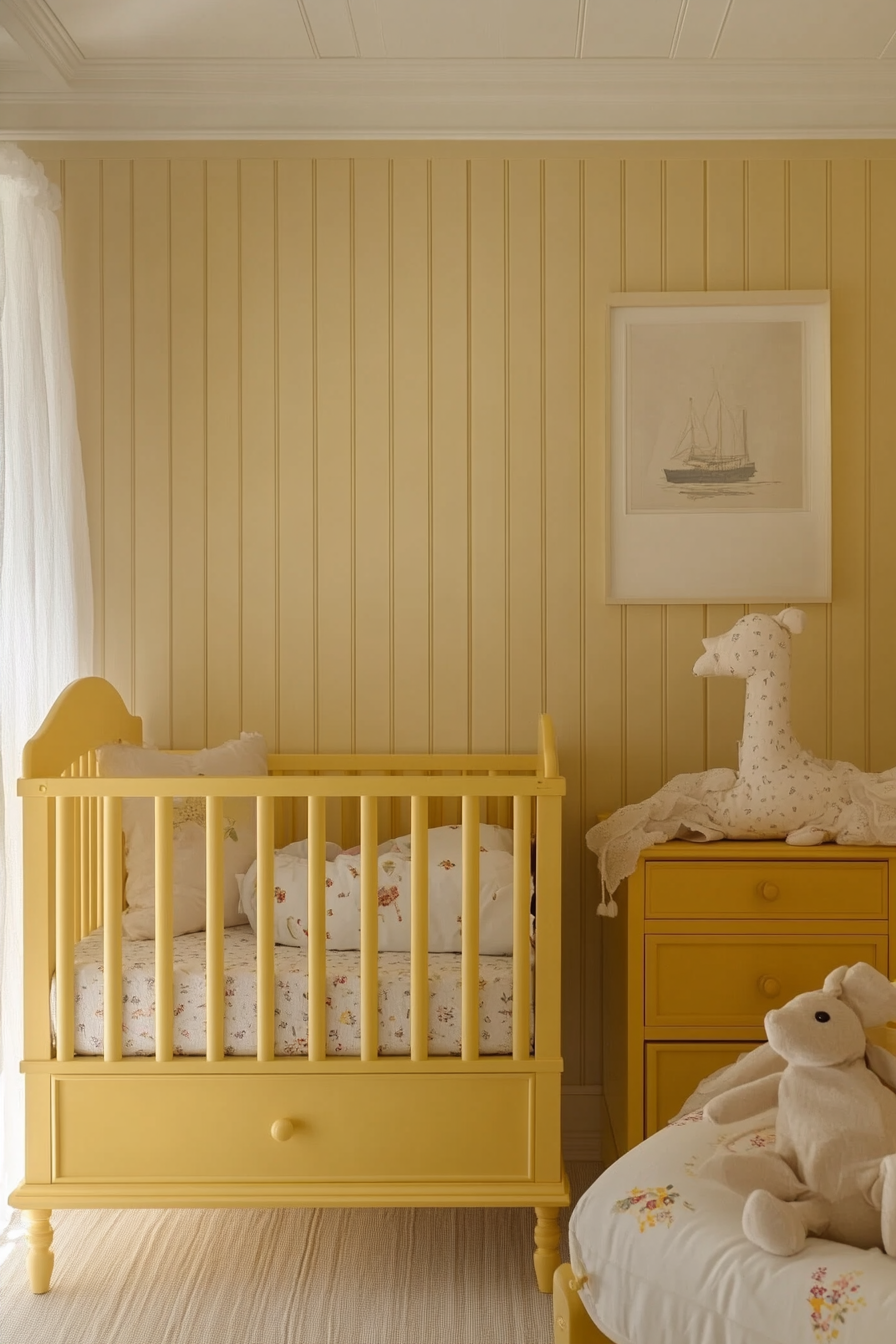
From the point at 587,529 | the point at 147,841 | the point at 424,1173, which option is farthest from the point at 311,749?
the point at 424,1173

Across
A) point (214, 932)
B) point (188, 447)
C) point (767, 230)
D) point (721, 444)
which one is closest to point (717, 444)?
point (721, 444)

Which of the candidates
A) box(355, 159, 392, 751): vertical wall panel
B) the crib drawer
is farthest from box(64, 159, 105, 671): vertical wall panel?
the crib drawer

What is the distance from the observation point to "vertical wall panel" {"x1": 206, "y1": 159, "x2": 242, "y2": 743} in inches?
100

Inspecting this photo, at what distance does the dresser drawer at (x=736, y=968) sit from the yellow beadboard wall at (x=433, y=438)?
18.4 inches

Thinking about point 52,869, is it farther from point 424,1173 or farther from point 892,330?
point 892,330

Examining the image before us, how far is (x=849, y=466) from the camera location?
2539 mm

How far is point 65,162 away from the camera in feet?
8.32

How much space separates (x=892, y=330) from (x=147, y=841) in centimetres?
207

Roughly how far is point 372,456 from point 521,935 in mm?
1219

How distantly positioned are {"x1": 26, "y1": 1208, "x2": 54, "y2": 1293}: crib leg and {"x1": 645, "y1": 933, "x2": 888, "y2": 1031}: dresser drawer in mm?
1208

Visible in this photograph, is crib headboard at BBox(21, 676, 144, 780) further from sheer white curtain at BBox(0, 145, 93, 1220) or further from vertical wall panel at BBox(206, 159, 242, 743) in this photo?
vertical wall panel at BBox(206, 159, 242, 743)

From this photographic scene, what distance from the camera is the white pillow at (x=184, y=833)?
2.19 meters
